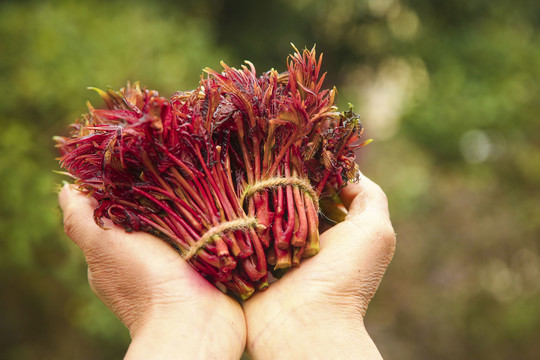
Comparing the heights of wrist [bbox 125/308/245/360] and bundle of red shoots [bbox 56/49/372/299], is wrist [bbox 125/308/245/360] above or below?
below

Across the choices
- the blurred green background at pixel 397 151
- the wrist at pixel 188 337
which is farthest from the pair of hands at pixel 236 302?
the blurred green background at pixel 397 151

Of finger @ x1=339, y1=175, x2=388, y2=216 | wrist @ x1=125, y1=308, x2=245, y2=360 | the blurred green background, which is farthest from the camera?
the blurred green background

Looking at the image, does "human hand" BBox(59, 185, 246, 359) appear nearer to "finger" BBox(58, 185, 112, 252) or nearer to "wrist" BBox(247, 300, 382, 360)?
"finger" BBox(58, 185, 112, 252)

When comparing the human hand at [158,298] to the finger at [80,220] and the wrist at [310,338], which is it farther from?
the wrist at [310,338]

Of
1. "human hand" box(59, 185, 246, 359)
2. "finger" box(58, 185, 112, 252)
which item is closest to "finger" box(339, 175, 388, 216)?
"human hand" box(59, 185, 246, 359)

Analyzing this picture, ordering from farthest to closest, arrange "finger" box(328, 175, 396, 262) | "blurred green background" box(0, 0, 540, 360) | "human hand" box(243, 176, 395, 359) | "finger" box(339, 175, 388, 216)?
1. "blurred green background" box(0, 0, 540, 360)
2. "finger" box(339, 175, 388, 216)
3. "finger" box(328, 175, 396, 262)
4. "human hand" box(243, 176, 395, 359)

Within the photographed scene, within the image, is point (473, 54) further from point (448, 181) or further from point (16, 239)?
point (16, 239)
